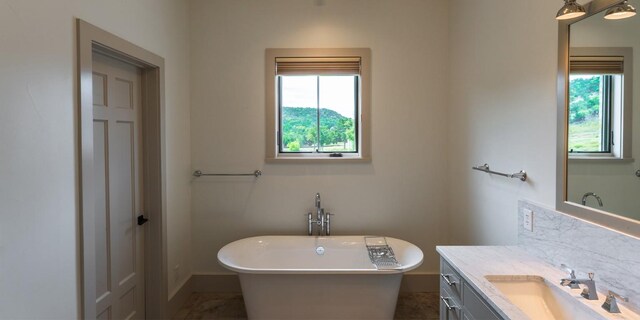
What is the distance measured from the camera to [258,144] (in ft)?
10.4

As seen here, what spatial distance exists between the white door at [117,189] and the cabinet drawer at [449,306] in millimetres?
1989

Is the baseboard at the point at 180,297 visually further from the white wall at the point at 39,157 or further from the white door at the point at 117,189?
the white wall at the point at 39,157

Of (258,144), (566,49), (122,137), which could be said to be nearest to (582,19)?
(566,49)

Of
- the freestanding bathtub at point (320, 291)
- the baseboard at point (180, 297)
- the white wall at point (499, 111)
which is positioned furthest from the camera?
the baseboard at point (180, 297)

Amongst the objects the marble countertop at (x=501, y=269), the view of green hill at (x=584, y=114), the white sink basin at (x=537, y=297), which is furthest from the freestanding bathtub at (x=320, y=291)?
the view of green hill at (x=584, y=114)

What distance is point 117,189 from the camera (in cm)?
221

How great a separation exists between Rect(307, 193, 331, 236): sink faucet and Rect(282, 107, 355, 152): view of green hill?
566 millimetres

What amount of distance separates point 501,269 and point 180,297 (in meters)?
2.50

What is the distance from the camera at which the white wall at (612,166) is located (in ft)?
4.19

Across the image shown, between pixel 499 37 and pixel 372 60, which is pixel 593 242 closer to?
pixel 499 37

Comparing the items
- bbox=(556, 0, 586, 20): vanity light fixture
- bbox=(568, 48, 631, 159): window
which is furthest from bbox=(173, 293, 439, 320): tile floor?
bbox=(556, 0, 586, 20): vanity light fixture

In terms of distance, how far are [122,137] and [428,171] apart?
2502 millimetres

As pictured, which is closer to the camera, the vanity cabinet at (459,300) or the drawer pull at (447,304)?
the vanity cabinet at (459,300)

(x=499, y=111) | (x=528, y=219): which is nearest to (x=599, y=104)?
(x=528, y=219)
